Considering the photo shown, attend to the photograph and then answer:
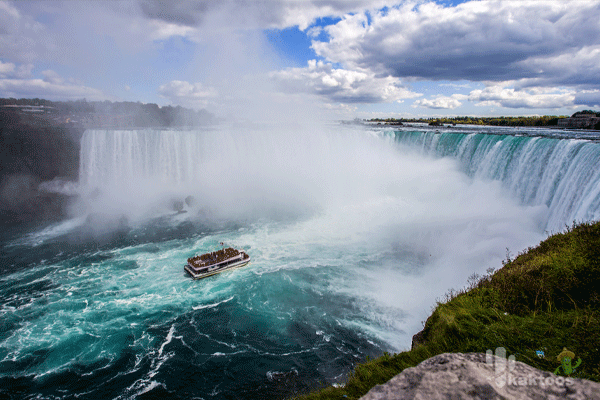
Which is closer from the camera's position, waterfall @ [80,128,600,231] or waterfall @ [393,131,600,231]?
waterfall @ [393,131,600,231]

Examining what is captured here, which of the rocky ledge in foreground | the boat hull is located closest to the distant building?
the boat hull

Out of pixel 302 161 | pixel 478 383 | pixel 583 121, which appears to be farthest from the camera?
pixel 302 161

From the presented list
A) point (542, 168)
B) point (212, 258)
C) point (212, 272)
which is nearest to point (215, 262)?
point (212, 258)

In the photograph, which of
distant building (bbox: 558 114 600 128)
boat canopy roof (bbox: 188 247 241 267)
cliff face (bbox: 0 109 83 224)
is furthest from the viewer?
distant building (bbox: 558 114 600 128)

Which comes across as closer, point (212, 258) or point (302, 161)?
point (212, 258)

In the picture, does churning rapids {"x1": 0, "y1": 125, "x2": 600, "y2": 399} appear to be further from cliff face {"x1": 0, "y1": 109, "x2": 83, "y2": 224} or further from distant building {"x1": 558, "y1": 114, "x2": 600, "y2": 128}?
distant building {"x1": 558, "y1": 114, "x2": 600, "y2": 128}

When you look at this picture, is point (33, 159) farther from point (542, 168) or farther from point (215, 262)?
point (542, 168)
